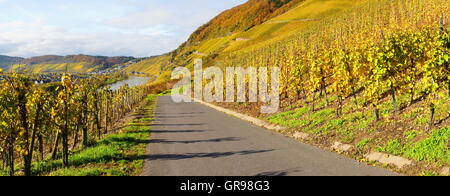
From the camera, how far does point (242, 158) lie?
12617 millimetres

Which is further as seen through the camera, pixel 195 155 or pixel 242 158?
pixel 195 155

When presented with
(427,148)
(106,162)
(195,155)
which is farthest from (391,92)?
(106,162)

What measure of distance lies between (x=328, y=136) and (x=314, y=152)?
9.25 ft

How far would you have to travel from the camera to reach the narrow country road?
10430 millimetres

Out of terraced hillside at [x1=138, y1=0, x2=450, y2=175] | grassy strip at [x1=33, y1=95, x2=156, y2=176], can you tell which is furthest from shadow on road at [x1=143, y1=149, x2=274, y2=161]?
terraced hillside at [x1=138, y1=0, x2=450, y2=175]

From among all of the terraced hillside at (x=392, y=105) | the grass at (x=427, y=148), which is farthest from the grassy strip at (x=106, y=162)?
the grass at (x=427, y=148)

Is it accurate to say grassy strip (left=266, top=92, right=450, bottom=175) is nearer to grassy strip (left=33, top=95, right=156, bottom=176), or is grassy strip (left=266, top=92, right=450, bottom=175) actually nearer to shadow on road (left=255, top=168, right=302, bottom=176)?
shadow on road (left=255, top=168, right=302, bottom=176)

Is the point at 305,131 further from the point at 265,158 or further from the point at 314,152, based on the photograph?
the point at 265,158

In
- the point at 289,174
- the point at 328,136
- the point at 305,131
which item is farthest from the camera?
the point at 305,131

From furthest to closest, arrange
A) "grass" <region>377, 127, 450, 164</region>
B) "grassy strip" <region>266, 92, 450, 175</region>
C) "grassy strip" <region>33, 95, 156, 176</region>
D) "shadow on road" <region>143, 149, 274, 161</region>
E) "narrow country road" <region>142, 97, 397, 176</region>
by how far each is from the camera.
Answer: "shadow on road" <region>143, 149, 274, 161</region>, "grassy strip" <region>33, 95, 156, 176</region>, "narrow country road" <region>142, 97, 397, 176</region>, "grassy strip" <region>266, 92, 450, 175</region>, "grass" <region>377, 127, 450, 164</region>

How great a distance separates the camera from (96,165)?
12547 mm

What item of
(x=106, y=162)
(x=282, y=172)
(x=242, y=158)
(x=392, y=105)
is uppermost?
(x=392, y=105)

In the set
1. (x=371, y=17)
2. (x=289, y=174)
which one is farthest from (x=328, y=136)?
Result: (x=371, y=17)

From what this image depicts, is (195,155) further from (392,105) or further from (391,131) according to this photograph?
(392,105)
